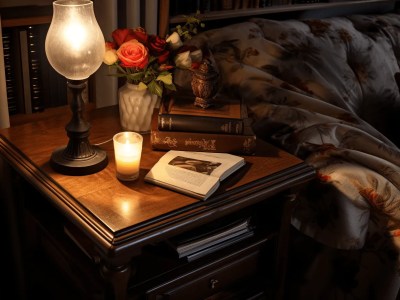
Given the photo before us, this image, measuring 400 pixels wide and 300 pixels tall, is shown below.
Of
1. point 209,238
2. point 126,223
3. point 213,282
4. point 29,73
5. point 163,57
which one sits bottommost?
point 213,282

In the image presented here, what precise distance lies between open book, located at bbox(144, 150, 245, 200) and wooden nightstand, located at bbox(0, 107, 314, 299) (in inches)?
0.6

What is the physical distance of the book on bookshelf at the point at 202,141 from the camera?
3.83ft

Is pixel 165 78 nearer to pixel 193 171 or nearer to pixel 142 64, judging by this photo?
pixel 142 64

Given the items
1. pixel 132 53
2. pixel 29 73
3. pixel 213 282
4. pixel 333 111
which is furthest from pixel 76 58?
pixel 333 111

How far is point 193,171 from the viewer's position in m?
1.09

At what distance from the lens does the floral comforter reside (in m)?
1.24

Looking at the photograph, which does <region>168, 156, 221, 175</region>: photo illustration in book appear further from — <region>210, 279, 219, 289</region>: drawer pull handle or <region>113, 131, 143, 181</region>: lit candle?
<region>210, 279, 219, 289</region>: drawer pull handle

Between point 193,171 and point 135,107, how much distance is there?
241 millimetres

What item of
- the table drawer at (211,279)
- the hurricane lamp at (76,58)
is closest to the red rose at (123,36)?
the hurricane lamp at (76,58)

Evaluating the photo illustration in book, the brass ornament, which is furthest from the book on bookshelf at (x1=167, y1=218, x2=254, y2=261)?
the brass ornament

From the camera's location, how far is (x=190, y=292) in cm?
113

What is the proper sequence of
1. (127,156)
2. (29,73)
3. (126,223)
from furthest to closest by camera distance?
(29,73), (127,156), (126,223)

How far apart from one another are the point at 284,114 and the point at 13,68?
0.68m

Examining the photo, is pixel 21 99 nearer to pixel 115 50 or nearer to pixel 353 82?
pixel 115 50
